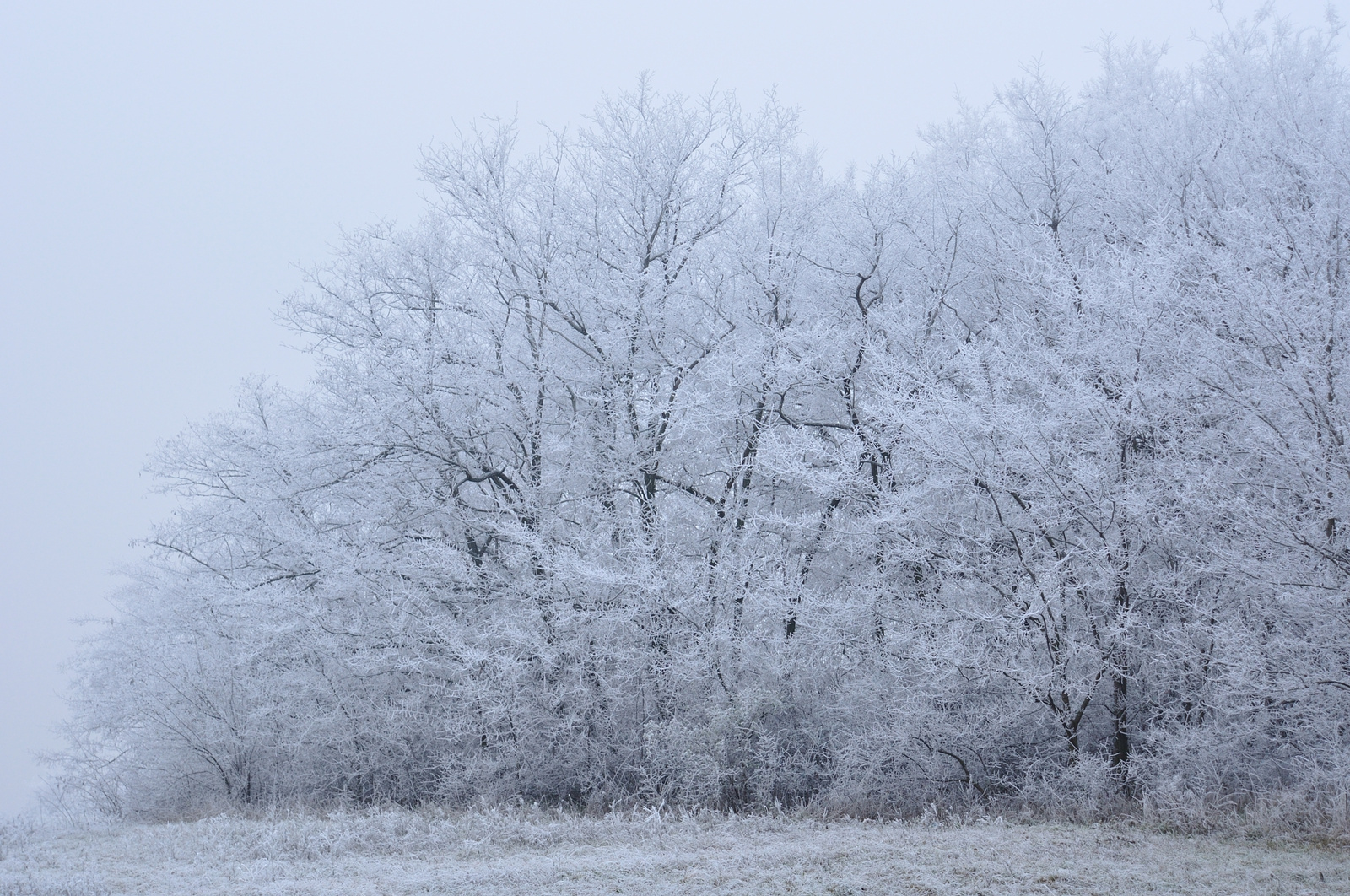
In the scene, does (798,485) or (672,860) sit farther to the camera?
(798,485)

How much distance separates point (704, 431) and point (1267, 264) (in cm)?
616

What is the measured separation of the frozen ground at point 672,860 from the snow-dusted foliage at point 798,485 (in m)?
1.57

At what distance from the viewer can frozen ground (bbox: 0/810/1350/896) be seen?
547 cm

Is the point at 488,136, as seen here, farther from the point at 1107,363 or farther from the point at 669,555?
the point at 1107,363

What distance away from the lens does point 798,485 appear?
12211 mm

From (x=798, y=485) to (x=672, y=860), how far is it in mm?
6572

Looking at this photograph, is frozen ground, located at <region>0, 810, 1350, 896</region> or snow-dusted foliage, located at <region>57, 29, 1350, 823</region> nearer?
frozen ground, located at <region>0, 810, 1350, 896</region>

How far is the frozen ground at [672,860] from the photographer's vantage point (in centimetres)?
547

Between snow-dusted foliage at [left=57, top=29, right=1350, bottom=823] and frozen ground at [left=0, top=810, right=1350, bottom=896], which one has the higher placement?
snow-dusted foliage at [left=57, top=29, right=1350, bottom=823]

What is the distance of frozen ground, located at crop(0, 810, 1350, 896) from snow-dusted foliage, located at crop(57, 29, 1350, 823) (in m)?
1.57

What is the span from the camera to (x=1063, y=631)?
915 centimetres

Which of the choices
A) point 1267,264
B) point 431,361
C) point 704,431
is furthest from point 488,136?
point 1267,264

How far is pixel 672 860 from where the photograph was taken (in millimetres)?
6211

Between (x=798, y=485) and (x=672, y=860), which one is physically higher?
(x=798, y=485)
